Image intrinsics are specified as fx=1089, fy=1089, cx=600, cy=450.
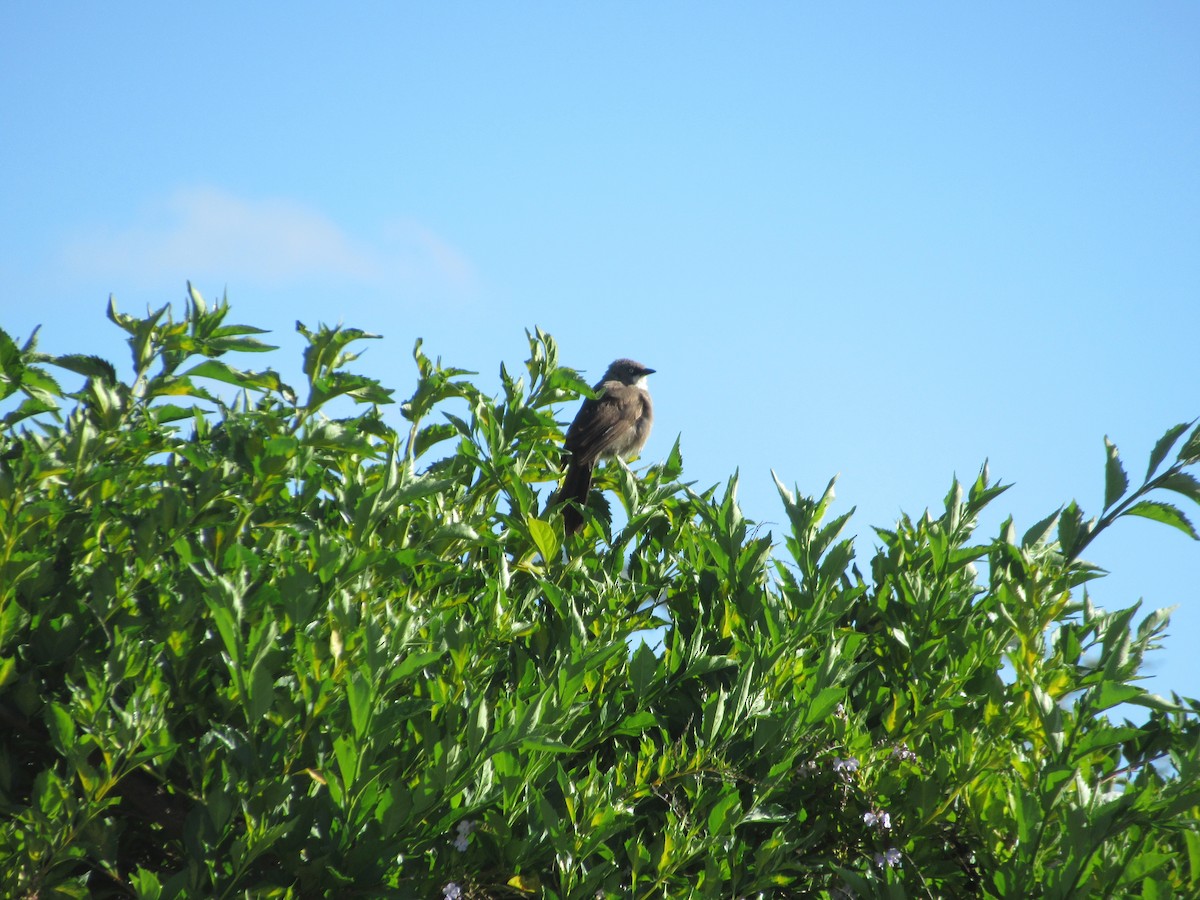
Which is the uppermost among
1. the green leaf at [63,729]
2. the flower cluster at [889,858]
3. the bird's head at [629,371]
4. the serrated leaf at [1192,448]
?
the bird's head at [629,371]

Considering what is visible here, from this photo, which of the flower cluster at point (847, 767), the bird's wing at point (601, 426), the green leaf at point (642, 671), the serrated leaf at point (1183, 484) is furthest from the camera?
the bird's wing at point (601, 426)

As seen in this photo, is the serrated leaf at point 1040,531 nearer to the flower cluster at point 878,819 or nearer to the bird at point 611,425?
the flower cluster at point 878,819

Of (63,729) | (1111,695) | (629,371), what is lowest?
(63,729)

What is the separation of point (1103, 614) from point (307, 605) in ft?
8.80

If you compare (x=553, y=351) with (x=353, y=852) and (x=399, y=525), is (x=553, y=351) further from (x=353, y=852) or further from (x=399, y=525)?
(x=353, y=852)

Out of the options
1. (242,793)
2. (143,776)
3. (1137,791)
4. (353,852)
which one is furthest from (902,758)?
A: (143,776)

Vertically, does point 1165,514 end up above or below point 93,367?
above

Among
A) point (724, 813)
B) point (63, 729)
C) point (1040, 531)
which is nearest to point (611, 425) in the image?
point (1040, 531)

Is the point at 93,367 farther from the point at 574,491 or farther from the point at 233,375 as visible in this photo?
the point at 574,491

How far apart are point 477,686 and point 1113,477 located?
211cm

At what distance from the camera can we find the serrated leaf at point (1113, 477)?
3.47m

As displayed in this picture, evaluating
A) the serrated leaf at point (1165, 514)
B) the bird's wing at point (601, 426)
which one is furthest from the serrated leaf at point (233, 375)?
the bird's wing at point (601, 426)

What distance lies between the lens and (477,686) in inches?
121

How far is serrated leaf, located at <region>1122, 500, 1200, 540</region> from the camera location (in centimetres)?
337
